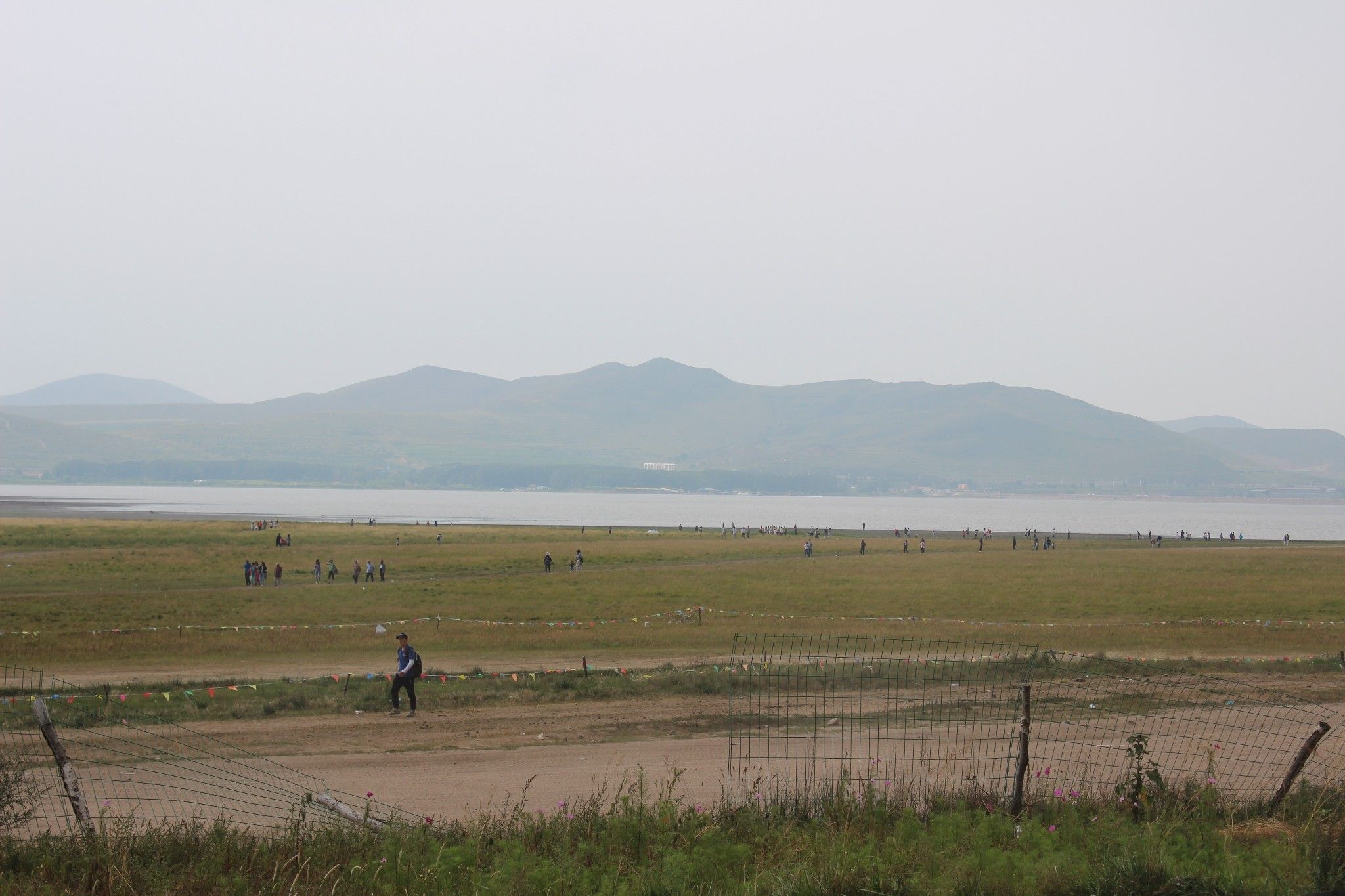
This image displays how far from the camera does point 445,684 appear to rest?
20156 mm

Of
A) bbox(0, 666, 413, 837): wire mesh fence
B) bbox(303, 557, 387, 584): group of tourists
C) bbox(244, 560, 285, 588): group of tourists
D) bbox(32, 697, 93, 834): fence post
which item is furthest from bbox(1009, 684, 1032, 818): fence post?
bbox(244, 560, 285, 588): group of tourists

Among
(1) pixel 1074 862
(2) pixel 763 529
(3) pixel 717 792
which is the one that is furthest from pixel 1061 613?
(2) pixel 763 529

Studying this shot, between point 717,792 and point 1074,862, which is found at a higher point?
point 1074,862

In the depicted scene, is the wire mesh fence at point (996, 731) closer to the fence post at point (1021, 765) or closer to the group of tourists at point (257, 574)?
the fence post at point (1021, 765)

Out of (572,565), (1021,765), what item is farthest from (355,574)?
(1021,765)

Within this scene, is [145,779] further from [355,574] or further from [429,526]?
[429,526]

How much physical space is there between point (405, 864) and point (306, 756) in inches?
274

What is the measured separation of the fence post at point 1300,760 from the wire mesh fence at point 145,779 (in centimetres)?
775

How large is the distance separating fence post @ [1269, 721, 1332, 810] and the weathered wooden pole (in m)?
7.80

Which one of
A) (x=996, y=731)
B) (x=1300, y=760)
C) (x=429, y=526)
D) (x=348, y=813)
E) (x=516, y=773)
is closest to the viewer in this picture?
(x=1300, y=760)

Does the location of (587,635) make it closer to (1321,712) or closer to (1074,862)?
(1321,712)

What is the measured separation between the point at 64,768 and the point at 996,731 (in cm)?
1135

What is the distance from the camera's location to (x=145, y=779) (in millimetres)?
12555

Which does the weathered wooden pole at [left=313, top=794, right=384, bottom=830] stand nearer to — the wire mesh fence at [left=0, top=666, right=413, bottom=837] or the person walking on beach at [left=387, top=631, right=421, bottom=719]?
the wire mesh fence at [left=0, top=666, right=413, bottom=837]
